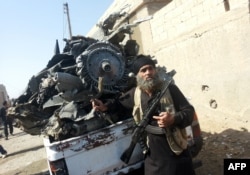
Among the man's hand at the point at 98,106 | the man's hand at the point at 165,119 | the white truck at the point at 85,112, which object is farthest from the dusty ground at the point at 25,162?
the man's hand at the point at 165,119

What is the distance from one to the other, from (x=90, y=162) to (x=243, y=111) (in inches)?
138

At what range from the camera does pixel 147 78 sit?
2662 millimetres

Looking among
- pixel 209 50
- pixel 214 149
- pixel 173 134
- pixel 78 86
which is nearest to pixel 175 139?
pixel 173 134

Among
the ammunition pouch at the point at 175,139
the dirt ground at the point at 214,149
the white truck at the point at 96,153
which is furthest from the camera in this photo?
→ the dirt ground at the point at 214,149

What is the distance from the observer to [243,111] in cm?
548

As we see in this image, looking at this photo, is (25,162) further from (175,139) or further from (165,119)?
(165,119)

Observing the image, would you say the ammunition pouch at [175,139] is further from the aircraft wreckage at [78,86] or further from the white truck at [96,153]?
the aircraft wreckage at [78,86]

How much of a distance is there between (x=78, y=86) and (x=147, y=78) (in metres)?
1.51

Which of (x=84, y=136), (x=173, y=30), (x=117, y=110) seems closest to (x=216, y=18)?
(x=173, y=30)

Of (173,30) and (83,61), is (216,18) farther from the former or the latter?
(83,61)

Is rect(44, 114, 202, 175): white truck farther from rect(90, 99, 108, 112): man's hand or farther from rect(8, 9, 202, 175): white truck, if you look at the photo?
rect(90, 99, 108, 112): man's hand

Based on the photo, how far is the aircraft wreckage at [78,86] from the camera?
3363mm

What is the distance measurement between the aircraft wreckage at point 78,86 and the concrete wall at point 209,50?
1930mm

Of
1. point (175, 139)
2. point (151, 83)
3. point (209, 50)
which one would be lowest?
point (175, 139)
